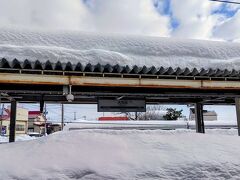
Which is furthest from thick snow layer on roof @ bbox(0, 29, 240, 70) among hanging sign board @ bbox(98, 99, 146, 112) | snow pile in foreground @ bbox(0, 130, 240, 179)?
hanging sign board @ bbox(98, 99, 146, 112)

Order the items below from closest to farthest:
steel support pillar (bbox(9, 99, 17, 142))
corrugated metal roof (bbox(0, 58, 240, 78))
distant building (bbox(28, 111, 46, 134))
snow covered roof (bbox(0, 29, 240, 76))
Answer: corrugated metal roof (bbox(0, 58, 240, 78)) → snow covered roof (bbox(0, 29, 240, 76)) → steel support pillar (bbox(9, 99, 17, 142)) → distant building (bbox(28, 111, 46, 134))

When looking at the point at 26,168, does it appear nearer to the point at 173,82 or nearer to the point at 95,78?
the point at 95,78

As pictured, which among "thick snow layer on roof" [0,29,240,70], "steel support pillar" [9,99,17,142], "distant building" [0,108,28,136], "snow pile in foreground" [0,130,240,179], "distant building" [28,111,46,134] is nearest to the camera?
"snow pile in foreground" [0,130,240,179]

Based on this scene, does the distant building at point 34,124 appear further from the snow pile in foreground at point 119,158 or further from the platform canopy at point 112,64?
the snow pile in foreground at point 119,158

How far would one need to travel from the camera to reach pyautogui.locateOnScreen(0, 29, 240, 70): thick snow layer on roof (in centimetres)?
568

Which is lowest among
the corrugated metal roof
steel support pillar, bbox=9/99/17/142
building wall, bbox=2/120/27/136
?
building wall, bbox=2/120/27/136

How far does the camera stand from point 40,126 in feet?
181

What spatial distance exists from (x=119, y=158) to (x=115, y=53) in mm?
2449

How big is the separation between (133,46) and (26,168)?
3.89 metres

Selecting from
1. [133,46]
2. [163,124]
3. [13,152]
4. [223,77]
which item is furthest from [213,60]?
[163,124]

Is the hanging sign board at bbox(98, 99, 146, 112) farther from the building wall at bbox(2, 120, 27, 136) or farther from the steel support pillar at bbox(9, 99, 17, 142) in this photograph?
the building wall at bbox(2, 120, 27, 136)

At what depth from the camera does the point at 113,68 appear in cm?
586

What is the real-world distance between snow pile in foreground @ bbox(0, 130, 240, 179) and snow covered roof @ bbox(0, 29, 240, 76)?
149cm

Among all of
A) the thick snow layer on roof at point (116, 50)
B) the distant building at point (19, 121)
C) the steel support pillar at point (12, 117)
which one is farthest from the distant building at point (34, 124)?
the thick snow layer on roof at point (116, 50)
